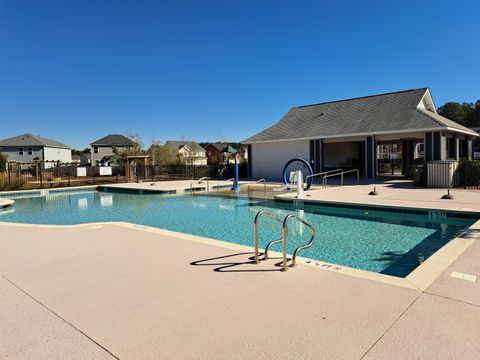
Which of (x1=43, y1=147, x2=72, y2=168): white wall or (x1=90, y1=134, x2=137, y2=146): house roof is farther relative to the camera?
(x1=90, y1=134, x2=137, y2=146): house roof

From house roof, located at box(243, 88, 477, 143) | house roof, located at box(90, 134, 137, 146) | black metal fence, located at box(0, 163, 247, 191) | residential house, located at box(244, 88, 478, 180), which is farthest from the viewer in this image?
house roof, located at box(90, 134, 137, 146)

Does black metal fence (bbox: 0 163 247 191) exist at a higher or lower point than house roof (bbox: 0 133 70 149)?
lower

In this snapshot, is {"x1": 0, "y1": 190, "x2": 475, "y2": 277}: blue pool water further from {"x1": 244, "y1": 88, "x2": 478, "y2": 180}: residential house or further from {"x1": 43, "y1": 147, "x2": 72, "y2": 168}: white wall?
{"x1": 43, "y1": 147, "x2": 72, "y2": 168}: white wall

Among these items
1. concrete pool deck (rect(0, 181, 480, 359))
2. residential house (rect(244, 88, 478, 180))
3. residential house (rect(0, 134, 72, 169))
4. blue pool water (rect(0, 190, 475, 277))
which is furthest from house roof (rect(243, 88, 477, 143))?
residential house (rect(0, 134, 72, 169))

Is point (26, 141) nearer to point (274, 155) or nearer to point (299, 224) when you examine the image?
point (274, 155)

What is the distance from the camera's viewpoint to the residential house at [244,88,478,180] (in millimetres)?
17422

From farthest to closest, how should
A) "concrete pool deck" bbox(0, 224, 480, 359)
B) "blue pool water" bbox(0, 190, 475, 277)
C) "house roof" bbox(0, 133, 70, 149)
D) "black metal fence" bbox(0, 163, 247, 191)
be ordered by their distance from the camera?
"house roof" bbox(0, 133, 70, 149) → "black metal fence" bbox(0, 163, 247, 191) → "blue pool water" bbox(0, 190, 475, 277) → "concrete pool deck" bbox(0, 224, 480, 359)

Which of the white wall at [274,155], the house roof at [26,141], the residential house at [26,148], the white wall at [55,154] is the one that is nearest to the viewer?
the white wall at [274,155]

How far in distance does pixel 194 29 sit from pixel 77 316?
60.3ft

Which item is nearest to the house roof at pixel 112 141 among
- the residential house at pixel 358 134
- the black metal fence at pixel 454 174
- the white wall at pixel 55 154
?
the white wall at pixel 55 154

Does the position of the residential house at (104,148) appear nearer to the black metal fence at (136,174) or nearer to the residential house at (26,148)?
the residential house at (26,148)

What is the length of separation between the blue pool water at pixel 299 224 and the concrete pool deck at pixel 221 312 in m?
1.66

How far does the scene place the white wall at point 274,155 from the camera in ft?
72.2

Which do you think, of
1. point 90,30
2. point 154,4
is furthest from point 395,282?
point 90,30
